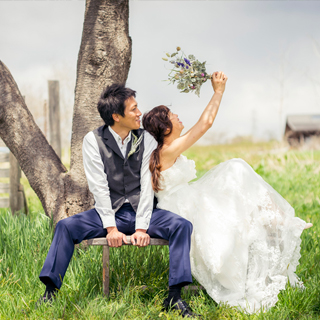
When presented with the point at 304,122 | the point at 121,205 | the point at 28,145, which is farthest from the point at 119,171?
the point at 304,122

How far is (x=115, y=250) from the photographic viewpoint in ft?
11.6

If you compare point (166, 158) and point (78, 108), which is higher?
point (78, 108)

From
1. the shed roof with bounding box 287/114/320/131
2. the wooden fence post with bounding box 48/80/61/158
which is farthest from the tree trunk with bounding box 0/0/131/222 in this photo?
the shed roof with bounding box 287/114/320/131

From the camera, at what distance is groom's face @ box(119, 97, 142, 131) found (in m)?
3.06

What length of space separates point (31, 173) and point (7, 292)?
1.37 metres

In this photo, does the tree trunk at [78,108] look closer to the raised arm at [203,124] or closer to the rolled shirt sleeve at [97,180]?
the rolled shirt sleeve at [97,180]

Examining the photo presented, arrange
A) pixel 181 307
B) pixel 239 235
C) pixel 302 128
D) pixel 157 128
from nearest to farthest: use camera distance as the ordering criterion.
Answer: pixel 181 307 < pixel 239 235 < pixel 157 128 < pixel 302 128

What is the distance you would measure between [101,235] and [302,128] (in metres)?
22.8

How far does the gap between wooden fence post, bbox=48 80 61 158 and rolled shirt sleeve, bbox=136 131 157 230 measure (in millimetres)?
4795

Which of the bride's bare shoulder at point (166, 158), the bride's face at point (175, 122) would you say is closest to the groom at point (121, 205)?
the bride's bare shoulder at point (166, 158)

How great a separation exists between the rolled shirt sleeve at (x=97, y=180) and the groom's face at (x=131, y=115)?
0.97ft

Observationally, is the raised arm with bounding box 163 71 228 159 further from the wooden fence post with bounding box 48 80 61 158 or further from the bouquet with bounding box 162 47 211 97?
the wooden fence post with bounding box 48 80 61 158

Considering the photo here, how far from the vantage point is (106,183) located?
10.1 ft

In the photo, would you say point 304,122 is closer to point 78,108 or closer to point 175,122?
point 78,108
